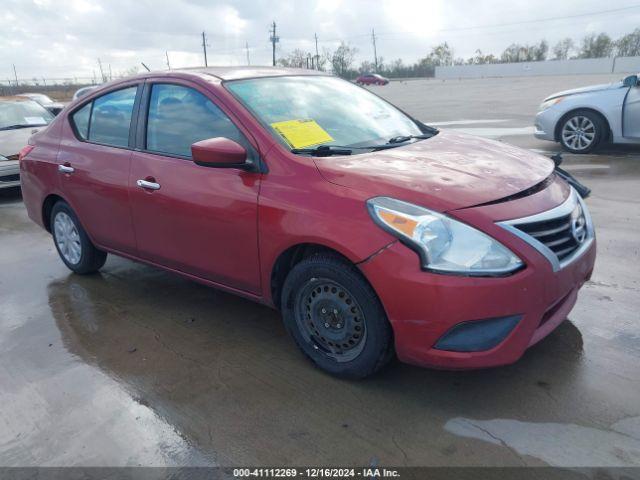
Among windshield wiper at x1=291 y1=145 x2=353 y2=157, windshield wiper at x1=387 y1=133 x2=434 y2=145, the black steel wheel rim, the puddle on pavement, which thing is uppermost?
windshield wiper at x1=387 y1=133 x2=434 y2=145

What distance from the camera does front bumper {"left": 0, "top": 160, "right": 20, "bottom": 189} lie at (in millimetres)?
8141

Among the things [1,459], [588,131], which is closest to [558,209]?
[1,459]

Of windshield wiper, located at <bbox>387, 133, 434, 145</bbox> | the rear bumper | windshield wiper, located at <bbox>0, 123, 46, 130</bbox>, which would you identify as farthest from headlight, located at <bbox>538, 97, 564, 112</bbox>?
windshield wiper, located at <bbox>0, 123, 46, 130</bbox>

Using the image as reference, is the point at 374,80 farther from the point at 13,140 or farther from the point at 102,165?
the point at 102,165

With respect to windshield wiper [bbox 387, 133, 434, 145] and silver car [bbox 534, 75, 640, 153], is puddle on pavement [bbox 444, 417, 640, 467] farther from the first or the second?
silver car [bbox 534, 75, 640, 153]

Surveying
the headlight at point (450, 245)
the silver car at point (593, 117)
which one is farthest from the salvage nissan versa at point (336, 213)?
the silver car at point (593, 117)

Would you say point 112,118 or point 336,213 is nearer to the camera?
point 336,213

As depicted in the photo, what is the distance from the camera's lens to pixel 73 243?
4762 mm

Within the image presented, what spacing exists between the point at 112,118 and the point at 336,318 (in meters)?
2.48

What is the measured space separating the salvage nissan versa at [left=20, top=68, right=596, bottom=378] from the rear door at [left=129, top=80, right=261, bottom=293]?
1 cm

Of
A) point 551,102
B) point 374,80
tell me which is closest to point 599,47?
point 374,80

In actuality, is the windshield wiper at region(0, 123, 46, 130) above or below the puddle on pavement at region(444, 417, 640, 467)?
above

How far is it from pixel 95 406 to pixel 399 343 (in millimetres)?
1666

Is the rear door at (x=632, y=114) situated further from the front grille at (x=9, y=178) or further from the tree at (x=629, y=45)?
the tree at (x=629, y=45)
